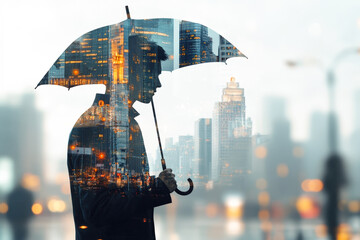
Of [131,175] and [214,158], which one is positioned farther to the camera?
[214,158]

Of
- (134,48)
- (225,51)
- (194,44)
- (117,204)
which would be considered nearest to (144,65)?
(134,48)

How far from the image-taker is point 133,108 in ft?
9.59

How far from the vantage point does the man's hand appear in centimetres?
273

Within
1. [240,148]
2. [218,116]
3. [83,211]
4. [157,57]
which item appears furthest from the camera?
[240,148]

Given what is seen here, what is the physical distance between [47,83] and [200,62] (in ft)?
2.98

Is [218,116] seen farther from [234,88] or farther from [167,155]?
[167,155]

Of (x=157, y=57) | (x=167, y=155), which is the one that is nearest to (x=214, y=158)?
(x=167, y=155)

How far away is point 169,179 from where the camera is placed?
2727mm


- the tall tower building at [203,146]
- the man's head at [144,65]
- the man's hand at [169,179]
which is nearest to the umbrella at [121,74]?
the man's head at [144,65]

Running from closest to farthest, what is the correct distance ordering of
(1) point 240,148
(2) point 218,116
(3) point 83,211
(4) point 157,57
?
1. (3) point 83,211
2. (4) point 157,57
3. (2) point 218,116
4. (1) point 240,148

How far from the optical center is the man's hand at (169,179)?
273 cm

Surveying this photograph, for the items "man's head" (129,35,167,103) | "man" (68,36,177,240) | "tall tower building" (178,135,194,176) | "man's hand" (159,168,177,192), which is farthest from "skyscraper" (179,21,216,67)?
"man's hand" (159,168,177,192)

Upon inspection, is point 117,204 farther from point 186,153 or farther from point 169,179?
point 186,153

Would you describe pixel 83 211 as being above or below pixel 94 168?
below
